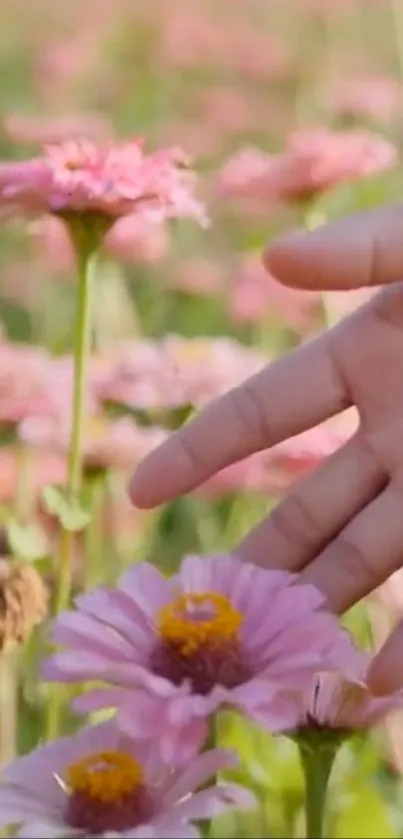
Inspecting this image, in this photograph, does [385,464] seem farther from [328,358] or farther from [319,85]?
[319,85]

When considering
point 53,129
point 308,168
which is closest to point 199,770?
point 308,168

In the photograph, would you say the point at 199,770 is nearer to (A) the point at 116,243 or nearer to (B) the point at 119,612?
(B) the point at 119,612

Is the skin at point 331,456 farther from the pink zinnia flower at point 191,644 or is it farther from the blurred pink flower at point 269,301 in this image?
the blurred pink flower at point 269,301

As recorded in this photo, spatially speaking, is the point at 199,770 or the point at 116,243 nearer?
the point at 199,770

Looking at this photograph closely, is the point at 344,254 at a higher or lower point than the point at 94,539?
higher

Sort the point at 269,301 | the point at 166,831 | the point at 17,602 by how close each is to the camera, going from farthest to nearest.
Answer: the point at 269,301 < the point at 17,602 < the point at 166,831

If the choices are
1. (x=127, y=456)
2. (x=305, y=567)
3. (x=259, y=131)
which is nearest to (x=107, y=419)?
(x=127, y=456)

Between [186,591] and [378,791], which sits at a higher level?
[186,591]

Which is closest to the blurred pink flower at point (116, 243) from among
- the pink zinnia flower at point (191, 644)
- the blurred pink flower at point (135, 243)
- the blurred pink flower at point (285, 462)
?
the blurred pink flower at point (135, 243)
